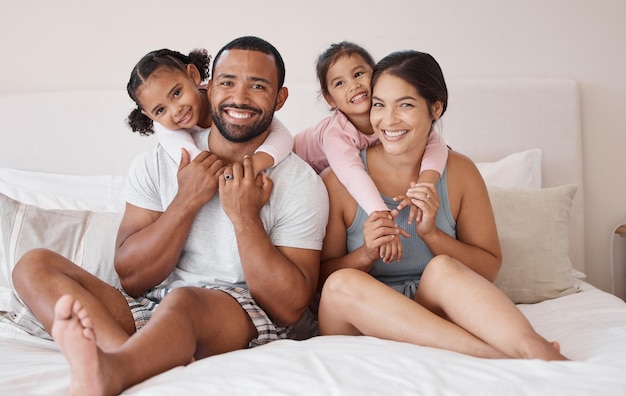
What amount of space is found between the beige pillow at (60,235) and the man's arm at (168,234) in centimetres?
26

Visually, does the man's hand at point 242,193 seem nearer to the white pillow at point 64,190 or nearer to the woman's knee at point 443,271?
the woman's knee at point 443,271

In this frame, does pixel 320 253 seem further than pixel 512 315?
Yes

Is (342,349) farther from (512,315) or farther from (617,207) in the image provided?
(617,207)

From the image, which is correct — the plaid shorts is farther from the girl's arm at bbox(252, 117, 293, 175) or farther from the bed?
the girl's arm at bbox(252, 117, 293, 175)

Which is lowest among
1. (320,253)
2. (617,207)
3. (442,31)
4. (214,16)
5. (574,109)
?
(617,207)

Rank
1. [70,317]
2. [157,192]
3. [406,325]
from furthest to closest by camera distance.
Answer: [157,192] → [406,325] → [70,317]

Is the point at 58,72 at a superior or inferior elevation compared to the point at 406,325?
superior

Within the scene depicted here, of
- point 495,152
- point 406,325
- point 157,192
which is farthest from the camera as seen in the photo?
point 495,152

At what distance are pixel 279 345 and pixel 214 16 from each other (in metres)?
1.72

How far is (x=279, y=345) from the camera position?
152 cm

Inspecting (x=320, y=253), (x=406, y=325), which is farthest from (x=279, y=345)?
(x=320, y=253)

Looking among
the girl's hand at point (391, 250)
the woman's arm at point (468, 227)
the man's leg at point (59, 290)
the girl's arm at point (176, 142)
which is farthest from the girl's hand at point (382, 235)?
the man's leg at point (59, 290)

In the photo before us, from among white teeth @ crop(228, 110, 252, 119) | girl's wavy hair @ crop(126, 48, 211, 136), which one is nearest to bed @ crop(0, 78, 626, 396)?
girl's wavy hair @ crop(126, 48, 211, 136)

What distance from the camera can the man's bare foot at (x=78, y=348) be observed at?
1.19 metres
